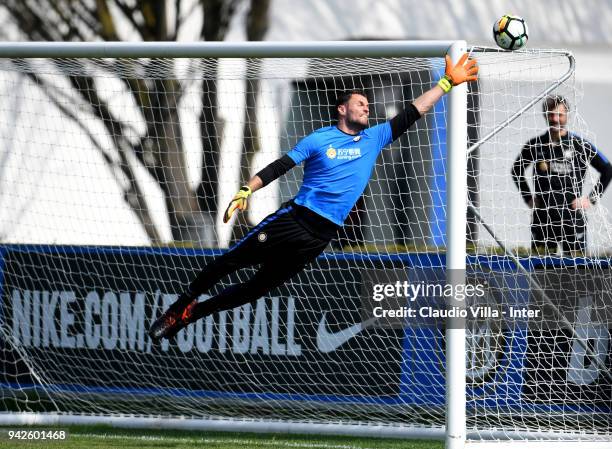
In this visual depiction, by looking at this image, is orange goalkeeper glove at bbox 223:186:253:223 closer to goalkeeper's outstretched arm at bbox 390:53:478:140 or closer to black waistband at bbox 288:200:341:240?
black waistband at bbox 288:200:341:240

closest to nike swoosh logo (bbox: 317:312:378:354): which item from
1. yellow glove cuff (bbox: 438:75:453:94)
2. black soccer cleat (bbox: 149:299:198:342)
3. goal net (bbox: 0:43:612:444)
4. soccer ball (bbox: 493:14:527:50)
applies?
goal net (bbox: 0:43:612:444)

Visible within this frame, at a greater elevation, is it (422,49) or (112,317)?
(422,49)

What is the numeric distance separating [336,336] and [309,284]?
44 centimetres

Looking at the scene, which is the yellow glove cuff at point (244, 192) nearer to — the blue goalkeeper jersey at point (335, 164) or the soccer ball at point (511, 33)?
the blue goalkeeper jersey at point (335, 164)

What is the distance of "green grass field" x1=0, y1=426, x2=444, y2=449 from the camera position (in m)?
7.82

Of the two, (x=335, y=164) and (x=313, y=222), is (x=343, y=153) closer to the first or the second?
(x=335, y=164)

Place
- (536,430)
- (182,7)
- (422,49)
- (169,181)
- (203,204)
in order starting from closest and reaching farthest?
(422,49)
(536,430)
(169,181)
(203,204)
(182,7)

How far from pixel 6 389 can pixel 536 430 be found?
415 cm

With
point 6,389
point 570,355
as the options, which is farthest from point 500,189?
point 6,389

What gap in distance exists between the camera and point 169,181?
34.5ft

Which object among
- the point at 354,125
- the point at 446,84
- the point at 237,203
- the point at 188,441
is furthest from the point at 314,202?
the point at 188,441

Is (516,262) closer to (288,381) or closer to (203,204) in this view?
(288,381)

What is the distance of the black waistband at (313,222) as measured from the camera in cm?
749

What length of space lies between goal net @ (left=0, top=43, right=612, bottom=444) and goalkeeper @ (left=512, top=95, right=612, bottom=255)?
103 millimetres
